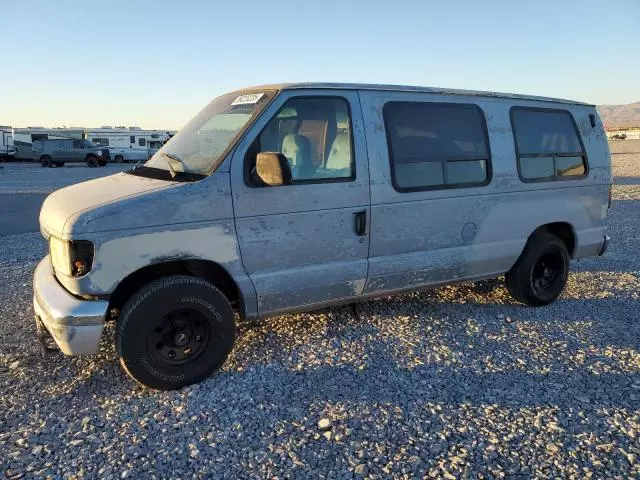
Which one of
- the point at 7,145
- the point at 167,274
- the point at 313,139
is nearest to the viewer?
the point at 167,274

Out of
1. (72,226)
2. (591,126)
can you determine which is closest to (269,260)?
(72,226)

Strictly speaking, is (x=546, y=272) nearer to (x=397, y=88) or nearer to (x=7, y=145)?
(x=397, y=88)

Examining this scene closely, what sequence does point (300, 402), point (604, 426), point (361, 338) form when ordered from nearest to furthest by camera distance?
point (604, 426), point (300, 402), point (361, 338)

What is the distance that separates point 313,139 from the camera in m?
3.84

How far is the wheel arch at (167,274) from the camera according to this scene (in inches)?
140

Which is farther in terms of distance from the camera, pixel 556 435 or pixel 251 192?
pixel 251 192

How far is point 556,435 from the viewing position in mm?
2938

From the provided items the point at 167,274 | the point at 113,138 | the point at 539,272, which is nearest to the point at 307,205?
the point at 167,274

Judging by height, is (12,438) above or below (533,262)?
below

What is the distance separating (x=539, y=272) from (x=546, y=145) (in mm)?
1334

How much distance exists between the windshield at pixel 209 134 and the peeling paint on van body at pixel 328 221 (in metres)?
0.16

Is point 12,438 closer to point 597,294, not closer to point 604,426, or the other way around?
point 604,426

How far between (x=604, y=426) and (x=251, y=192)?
2741 millimetres

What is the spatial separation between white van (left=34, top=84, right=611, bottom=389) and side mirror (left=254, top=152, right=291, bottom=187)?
14mm
